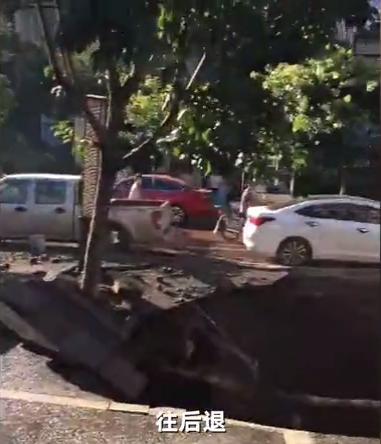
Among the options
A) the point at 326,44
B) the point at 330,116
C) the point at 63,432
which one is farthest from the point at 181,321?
the point at 326,44

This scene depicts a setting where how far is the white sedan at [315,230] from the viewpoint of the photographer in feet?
8.11

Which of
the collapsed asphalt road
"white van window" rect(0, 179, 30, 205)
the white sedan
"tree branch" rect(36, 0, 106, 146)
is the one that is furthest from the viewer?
"white van window" rect(0, 179, 30, 205)

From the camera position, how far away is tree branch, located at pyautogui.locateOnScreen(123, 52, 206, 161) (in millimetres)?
2729

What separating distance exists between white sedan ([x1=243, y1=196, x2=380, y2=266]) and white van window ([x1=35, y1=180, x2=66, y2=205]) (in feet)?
1.86

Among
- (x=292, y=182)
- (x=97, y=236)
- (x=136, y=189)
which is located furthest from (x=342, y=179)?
(x=97, y=236)

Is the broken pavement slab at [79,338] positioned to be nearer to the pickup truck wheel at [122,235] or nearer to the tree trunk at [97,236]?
the tree trunk at [97,236]

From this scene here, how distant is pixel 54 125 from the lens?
110 inches

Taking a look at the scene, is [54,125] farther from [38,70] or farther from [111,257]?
[111,257]

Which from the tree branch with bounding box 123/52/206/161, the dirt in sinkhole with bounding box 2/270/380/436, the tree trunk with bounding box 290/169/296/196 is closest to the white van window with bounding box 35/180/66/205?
the tree branch with bounding box 123/52/206/161

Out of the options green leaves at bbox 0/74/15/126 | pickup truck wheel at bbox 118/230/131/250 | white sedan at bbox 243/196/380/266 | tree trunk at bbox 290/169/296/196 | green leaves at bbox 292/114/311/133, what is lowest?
pickup truck wheel at bbox 118/230/131/250

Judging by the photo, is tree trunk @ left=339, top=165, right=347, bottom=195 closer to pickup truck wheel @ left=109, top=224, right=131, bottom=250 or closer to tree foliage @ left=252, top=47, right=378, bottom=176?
tree foliage @ left=252, top=47, right=378, bottom=176

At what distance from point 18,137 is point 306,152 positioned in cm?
88

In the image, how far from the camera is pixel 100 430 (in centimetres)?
279

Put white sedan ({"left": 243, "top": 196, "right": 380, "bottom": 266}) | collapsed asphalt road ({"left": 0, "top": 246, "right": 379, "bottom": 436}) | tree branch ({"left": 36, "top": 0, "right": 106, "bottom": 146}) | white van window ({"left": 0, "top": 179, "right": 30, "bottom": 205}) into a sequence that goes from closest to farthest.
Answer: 1. white sedan ({"left": 243, "top": 196, "right": 380, "bottom": 266})
2. collapsed asphalt road ({"left": 0, "top": 246, "right": 379, "bottom": 436})
3. tree branch ({"left": 36, "top": 0, "right": 106, "bottom": 146})
4. white van window ({"left": 0, "top": 179, "right": 30, "bottom": 205})
